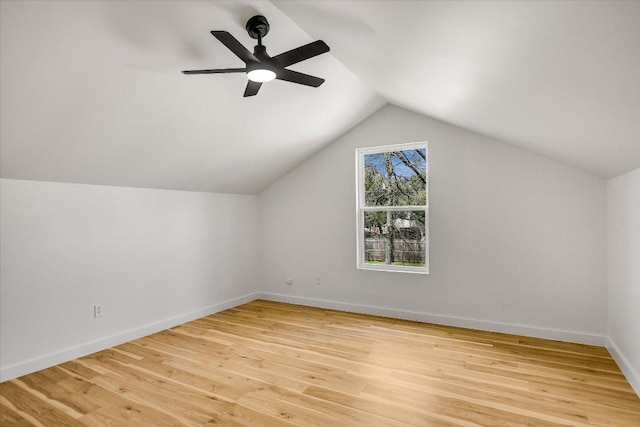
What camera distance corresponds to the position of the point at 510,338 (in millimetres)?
3477

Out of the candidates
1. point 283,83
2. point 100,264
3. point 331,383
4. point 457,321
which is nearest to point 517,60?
point 283,83

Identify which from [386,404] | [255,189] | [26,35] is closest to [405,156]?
[255,189]

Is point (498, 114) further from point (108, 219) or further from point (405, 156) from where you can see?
point (108, 219)

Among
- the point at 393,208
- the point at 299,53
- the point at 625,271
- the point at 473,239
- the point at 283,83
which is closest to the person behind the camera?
the point at 299,53

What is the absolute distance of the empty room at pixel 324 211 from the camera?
6.22ft

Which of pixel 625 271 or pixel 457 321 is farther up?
pixel 625 271

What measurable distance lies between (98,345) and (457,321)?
3.68m

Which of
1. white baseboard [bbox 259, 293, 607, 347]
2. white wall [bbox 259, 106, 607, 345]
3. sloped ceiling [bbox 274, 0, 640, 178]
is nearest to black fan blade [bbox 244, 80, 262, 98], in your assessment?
sloped ceiling [bbox 274, 0, 640, 178]

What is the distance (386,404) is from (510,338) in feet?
6.20

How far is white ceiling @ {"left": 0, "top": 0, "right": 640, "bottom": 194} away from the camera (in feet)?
4.48

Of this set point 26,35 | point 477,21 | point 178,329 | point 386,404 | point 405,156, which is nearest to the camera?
point 477,21

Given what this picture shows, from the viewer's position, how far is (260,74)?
223cm

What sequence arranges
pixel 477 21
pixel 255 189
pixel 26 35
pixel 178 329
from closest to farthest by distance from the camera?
pixel 477 21, pixel 26 35, pixel 178 329, pixel 255 189

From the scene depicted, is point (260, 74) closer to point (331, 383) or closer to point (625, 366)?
point (331, 383)
